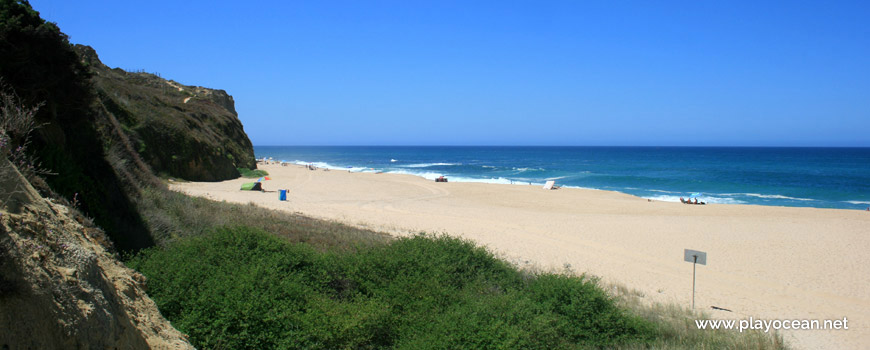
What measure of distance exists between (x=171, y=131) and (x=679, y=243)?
25113 millimetres

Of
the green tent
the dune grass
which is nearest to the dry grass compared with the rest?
the dune grass

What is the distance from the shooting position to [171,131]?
25094 mm

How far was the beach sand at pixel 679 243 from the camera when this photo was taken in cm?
1074

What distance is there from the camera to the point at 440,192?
3562cm

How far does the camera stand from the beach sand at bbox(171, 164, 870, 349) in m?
10.7

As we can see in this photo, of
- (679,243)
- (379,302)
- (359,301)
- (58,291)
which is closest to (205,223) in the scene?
(359,301)

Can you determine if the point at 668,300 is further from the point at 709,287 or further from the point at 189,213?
the point at 189,213

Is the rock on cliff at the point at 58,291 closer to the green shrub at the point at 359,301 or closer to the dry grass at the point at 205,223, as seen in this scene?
the green shrub at the point at 359,301

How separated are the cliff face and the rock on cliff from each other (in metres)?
17.5

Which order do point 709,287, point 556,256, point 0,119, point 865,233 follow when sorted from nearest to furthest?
point 0,119 → point 709,287 → point 556,256 → point 865,233

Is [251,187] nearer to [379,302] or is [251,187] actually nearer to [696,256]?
[379,302]

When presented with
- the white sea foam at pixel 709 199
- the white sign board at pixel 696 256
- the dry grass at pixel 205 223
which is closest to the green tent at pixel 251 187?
the dry grass at pixel 205 223

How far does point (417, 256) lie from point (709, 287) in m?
8.36

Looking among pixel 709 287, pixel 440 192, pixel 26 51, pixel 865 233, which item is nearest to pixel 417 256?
pixel 26 51
